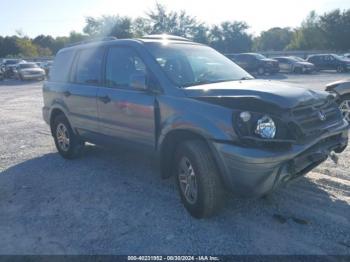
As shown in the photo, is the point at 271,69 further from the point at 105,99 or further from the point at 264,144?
the point at 264,144

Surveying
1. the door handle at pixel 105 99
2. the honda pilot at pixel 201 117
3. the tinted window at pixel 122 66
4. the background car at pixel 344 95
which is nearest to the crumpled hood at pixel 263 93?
the honda pilot at pixel 201 117

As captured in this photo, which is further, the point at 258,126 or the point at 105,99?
the point at 105,99

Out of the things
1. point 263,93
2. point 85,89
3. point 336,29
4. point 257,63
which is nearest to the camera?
point 263,93

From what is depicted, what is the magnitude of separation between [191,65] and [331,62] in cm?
2729

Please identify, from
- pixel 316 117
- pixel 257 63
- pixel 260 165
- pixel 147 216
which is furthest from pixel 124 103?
pixel 257 63

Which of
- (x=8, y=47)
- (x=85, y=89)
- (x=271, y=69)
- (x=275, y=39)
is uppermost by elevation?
(x=275, y=39)

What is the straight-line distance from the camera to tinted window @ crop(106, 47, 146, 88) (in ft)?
14.1

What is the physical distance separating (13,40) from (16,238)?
259 feet

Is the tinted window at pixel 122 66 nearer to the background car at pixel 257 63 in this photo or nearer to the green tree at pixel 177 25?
the background car at pixel 257 63

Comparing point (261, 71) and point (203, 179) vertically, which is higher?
point (203, 179)

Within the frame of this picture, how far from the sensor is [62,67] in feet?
19.5

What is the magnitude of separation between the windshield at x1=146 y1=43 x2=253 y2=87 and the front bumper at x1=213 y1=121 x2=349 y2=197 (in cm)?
113

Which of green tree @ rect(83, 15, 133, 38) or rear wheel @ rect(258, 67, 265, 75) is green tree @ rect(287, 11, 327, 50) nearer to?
green tree @ rect(83, 15, 133, 38)

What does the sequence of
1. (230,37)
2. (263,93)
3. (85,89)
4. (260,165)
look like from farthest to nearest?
(230,37) < (85,89) < (263,93) < (260,165)
